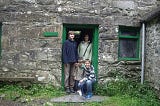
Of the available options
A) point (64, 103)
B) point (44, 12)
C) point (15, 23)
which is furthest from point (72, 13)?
point (64, 103)

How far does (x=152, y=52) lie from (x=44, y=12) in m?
3.64

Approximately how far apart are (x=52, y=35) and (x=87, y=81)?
1984 mm

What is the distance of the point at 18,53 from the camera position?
10133 millimetres

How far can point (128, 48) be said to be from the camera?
1073 cm

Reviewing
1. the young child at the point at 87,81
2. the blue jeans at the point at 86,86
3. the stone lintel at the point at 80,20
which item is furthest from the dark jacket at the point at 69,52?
the blue jeans at the point at 86,86

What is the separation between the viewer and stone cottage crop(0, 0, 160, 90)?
10125 mm

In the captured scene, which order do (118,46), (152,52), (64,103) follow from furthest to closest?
(118,46), (152,52), (64,103)

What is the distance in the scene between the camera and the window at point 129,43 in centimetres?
1062

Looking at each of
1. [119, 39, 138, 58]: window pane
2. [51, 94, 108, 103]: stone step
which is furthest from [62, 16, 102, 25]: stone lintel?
[51, 94, 108, 103]: stone step

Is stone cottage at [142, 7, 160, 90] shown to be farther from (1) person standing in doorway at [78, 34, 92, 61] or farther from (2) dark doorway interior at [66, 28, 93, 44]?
(2) dark doorway interior at [66, 28, 93, 44]

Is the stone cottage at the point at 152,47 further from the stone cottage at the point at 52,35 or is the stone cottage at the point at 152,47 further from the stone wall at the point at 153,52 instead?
the stone cottage at the point at 52,35

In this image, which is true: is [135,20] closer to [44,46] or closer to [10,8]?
[44,46]

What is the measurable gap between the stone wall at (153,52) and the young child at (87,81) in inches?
69.9

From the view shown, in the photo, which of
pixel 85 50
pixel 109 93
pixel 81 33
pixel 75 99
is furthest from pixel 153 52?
pixel 81 33
